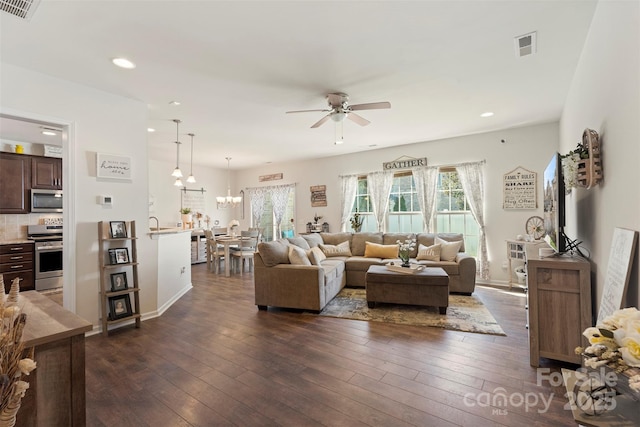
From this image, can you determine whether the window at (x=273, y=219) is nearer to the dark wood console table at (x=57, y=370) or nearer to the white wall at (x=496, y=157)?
the white wall at (x=496, y=157)

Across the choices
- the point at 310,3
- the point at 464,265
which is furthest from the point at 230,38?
the point at 464,265

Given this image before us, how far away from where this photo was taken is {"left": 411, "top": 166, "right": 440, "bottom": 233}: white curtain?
5879 mm

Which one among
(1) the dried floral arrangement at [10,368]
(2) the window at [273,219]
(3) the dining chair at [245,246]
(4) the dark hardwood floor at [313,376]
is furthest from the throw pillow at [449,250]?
(1) the dried floral arrangement at [10,368]

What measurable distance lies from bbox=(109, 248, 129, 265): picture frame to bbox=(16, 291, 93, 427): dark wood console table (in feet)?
7.44

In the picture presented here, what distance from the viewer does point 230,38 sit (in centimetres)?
236

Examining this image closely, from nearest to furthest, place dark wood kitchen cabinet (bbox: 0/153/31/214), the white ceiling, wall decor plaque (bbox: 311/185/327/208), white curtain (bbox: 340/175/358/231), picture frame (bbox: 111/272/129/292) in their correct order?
the white ceiling, picture frame (bbox: 111/272/129/292), dark wood kitchen cabinet (bbox: 0/153/31/214), white curtain (bbox: 340/175/358/231), wall decor plaque (bbox: 311/185/327/208)

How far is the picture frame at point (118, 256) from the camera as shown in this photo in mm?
3309

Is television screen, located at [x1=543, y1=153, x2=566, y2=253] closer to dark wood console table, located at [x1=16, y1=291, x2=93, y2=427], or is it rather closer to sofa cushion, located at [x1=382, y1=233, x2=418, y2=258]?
sofa cushion, located at [x1=382, y1=233, x2=418, y2=258]

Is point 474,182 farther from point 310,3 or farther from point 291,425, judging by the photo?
point 291,425

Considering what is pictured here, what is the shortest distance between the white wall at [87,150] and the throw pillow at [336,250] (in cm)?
317

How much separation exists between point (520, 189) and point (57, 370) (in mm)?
6162

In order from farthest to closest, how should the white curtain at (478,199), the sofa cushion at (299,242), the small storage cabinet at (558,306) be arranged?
the white curtain at (478,199) < the sofa cushion at (299,242) < the small storage cabinet at (558,306)

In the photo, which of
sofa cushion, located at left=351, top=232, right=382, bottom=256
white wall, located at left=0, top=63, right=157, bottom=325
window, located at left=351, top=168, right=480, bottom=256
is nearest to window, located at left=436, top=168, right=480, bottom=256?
window, located at left=351, top=168, right=480, bottom=256

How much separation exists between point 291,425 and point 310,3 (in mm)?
2817
